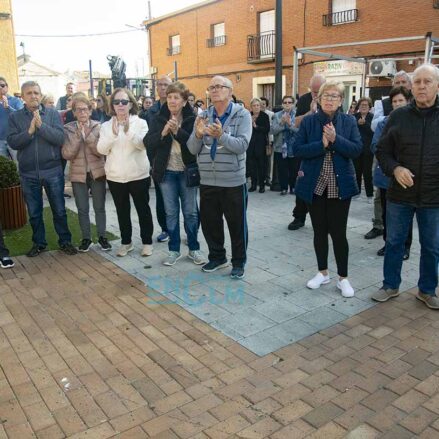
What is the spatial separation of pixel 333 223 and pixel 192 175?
157cm

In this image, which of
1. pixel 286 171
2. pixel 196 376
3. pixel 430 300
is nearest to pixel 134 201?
pixel 196 376

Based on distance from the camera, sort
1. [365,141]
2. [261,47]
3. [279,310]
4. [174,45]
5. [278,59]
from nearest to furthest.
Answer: [279,310] → [365,141] → [278,59] → [261,47] → [174,45]

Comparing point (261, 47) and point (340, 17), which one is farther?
point (261, 47)

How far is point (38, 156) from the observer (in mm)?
5371

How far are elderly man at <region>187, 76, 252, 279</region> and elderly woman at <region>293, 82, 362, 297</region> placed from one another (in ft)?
1.87

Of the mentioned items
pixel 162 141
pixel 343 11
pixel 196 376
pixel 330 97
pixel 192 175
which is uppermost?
pixel 343 11

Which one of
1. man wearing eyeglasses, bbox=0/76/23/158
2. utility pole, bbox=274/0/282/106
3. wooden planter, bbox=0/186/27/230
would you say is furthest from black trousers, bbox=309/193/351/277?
utility pole, bbox=274/0/282/106

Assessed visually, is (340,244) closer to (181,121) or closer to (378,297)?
(378,297)

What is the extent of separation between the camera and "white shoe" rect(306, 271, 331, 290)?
452 cm

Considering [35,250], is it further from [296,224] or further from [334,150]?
[334,150]

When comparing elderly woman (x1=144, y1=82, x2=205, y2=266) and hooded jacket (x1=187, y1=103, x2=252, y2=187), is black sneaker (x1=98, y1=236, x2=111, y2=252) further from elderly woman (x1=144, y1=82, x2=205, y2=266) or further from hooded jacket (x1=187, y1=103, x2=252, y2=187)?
hooded jacket (x1=187, y1=103, x2=252, y2=187)

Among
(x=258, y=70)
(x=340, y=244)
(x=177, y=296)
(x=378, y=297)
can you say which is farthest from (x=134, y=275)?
(x=258, y=70)

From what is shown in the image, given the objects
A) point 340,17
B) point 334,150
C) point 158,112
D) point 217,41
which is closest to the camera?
point 334,150

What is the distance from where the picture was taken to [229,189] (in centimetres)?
469
